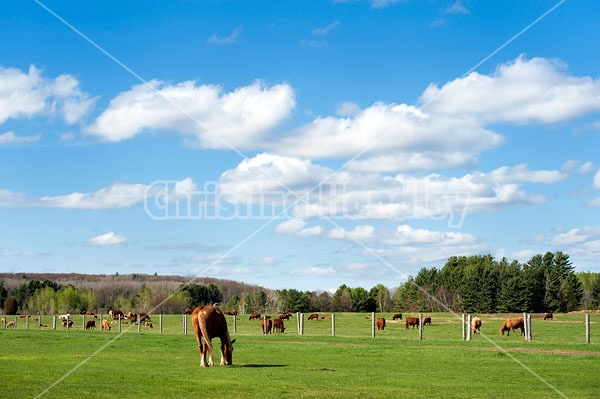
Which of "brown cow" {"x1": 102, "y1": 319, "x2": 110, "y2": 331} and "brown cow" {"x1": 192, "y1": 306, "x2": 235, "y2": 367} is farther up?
"brown cow" {"x1": 192, "y1": 306, "x2": 235, "y2": 367}

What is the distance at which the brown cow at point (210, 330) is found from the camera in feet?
73.6

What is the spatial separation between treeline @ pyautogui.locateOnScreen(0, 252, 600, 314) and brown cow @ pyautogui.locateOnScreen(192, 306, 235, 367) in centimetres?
10101

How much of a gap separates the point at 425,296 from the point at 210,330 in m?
122

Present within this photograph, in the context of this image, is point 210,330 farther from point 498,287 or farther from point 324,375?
point 498,287

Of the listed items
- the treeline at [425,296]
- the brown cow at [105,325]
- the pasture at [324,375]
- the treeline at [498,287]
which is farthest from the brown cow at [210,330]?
the treeline at [425,296]

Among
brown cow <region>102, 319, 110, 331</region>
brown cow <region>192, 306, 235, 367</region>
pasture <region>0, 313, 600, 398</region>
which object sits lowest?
brown cow <region>102, 319, 110, 331</region>

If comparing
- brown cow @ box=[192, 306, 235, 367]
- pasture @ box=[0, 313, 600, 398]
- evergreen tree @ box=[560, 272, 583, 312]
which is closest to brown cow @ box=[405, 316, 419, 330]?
pasture @ box=[0, 313, 600, 398]

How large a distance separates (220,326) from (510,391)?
9825mm

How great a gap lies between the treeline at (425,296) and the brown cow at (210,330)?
101m

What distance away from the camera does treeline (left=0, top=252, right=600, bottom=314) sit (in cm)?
12525

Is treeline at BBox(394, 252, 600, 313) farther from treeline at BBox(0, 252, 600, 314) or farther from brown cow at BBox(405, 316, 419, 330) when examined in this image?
brown cow at BBox(405, 316, 419, 330)

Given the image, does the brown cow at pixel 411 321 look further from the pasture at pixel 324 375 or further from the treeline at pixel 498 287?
the treeline at pixel 498 287

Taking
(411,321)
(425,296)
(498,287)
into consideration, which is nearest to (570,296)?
(498,287)

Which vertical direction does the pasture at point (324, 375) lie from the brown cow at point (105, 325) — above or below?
above
